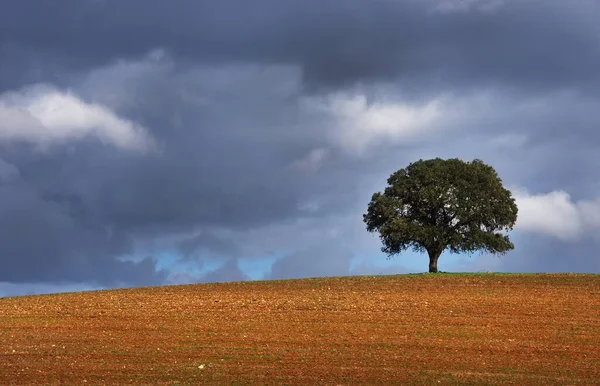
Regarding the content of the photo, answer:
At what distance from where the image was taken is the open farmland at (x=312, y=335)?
2633 cm

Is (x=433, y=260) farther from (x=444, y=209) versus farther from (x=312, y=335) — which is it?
(x=312, y=335)

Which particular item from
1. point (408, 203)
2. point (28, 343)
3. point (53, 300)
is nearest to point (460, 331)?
point (28, 343)

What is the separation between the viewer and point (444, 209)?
200 ft

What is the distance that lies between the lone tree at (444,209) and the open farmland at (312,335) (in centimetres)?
1070

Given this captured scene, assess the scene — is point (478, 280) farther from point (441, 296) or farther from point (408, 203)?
point (408, 203)

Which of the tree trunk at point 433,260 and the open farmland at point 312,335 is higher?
the tree trunk at point 433,260

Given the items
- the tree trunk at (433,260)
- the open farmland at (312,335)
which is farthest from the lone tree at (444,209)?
the open farmland at (312,335)

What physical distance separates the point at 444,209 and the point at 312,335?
101ft

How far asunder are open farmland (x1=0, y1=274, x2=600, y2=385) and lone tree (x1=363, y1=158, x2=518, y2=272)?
1070 cm

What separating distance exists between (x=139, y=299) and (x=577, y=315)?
79.2 ft

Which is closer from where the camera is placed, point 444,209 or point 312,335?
point 312,335

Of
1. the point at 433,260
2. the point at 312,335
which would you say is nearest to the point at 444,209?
the point at 433,260

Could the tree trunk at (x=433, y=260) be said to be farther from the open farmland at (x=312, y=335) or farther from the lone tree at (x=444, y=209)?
the open farmland at (x=312, y=335)

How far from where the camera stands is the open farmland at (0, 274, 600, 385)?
26328 millimetres
